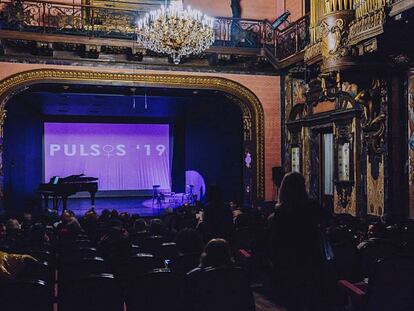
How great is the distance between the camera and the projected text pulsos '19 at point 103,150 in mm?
19766

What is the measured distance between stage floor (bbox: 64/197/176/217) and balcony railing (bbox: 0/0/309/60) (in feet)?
18.6

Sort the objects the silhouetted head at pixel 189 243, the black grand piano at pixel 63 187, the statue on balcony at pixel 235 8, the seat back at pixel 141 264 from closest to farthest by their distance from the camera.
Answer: the seat back at pixel 141 264, the silhouetted head at pixel 189 243, the statue on balcony at pixel 235 8, the black grand piano at pixel 63 187

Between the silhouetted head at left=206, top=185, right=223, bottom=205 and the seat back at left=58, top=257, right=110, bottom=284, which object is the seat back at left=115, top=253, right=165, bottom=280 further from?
the silhouetted head at left=206, top=185, right=223, bottom=205

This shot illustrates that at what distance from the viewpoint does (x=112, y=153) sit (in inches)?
797

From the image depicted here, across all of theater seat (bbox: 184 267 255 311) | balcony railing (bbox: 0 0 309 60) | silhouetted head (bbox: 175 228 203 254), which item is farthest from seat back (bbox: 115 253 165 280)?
balcony railing (bbox: 0 0 309 60)

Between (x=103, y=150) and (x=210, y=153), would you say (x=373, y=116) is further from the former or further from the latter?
(x=103, y=150)

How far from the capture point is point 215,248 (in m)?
3.77

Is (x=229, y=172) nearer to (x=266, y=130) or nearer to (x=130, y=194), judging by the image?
(x=266, y=130)

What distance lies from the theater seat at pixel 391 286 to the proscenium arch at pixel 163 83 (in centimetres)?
931

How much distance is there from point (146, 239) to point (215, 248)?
75.5 inches

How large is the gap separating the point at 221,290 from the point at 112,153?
57.1 ft

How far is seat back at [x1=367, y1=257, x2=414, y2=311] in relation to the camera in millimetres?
3377

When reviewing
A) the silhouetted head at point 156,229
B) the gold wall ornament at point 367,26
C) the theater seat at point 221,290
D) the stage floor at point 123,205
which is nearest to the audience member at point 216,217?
the theater seat at point 221,290

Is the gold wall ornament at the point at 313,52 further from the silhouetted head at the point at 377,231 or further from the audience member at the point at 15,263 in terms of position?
the audience member at the point at 15,263
